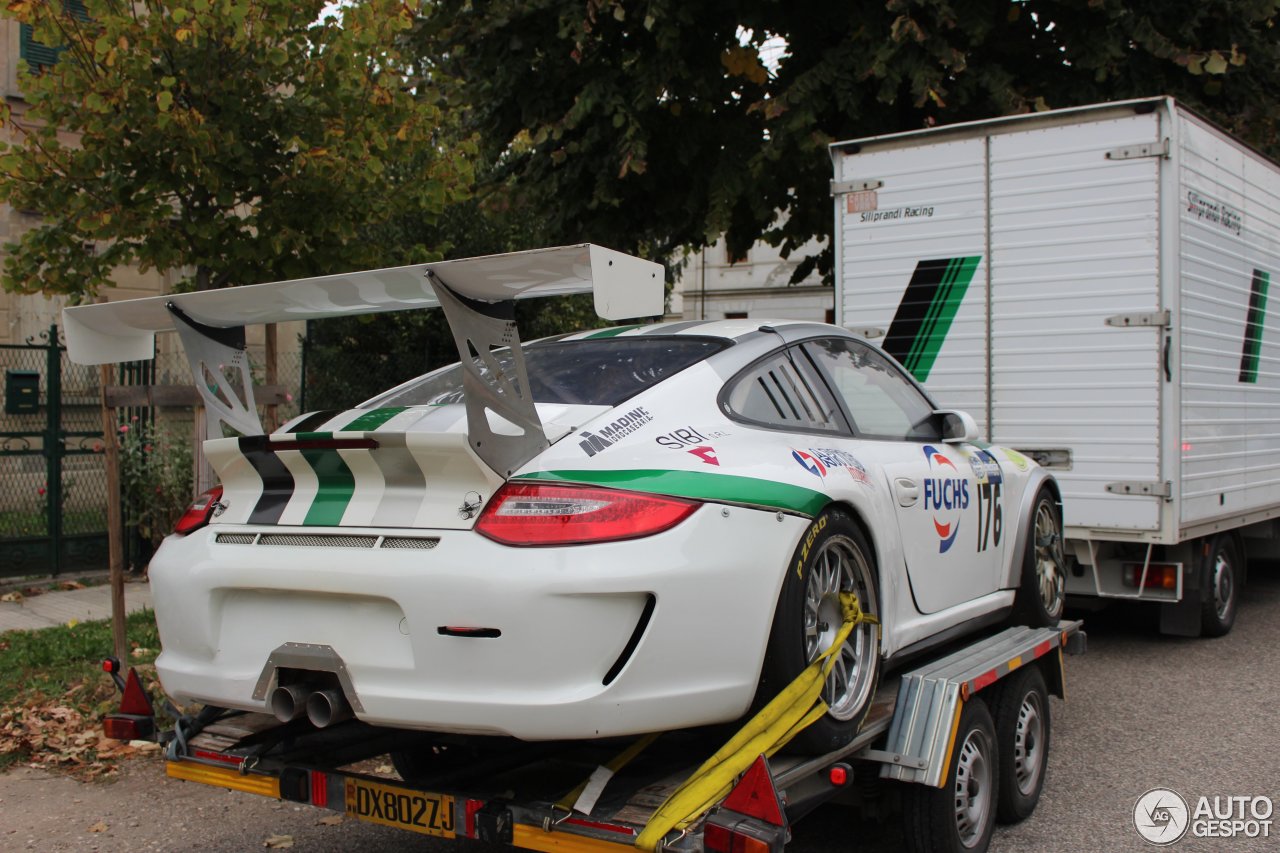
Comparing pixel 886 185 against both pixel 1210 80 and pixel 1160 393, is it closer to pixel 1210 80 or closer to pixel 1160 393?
pixel 1160 393

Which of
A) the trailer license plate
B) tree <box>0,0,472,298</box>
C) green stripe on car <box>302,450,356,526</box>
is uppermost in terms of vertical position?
tree <box>0,0,472,298</box>

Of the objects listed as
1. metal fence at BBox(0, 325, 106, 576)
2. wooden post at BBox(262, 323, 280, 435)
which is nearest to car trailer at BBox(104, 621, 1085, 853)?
wooden post at BBox(262, 323, 280, 435)

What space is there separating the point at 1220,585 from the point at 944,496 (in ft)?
15.6

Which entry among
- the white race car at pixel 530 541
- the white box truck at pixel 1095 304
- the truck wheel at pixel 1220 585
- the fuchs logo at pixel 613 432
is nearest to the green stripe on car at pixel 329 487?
the white race car at pixel 530 541

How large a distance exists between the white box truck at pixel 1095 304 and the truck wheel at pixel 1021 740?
107 inches

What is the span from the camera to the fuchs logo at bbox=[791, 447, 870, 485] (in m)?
3.73

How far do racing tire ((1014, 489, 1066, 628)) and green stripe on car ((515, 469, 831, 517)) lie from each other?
7.53 feet

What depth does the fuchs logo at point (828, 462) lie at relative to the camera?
3.73 meters

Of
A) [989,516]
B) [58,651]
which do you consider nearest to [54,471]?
[58,651]

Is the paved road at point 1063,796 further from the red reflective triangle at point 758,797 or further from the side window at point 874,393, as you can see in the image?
the side window at point 874,393

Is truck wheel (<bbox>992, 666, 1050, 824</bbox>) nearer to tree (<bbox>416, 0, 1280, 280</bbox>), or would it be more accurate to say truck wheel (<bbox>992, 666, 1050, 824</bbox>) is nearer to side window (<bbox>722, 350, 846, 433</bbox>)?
side window (<bbox>722, 350, 846, 433</bbox>)

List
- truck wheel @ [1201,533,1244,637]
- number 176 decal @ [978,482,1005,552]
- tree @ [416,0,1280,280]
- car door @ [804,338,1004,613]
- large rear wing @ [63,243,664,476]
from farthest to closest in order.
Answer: tree @ [416,0,1280,280] < truck wheel @ [1201,533,1244,637] < number 176 decal @ [978,482,1005,552] < car door @ [804,338,1004,613] < large rear wing @ [63,243,664,476]

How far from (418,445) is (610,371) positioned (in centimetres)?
93

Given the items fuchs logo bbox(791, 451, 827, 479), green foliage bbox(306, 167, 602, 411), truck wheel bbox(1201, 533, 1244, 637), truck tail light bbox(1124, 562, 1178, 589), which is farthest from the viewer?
green foliage bbox(306, 167, 602, 411)
